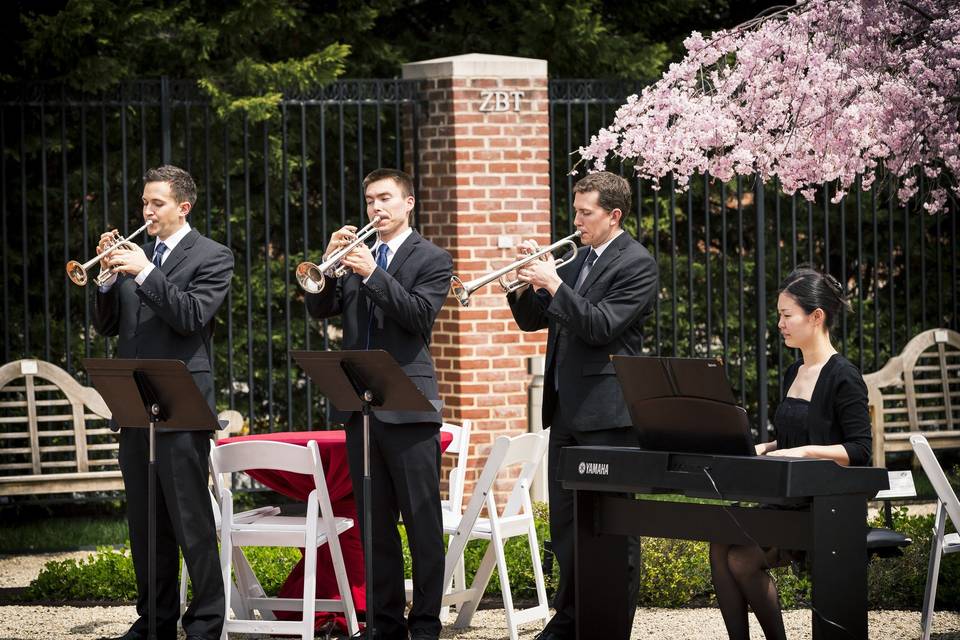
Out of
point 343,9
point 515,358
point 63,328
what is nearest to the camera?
point 515,358

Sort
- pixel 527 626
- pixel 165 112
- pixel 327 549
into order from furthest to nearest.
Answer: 1. pixel 165 112
2. pixel 527 626
3. pixel 327 549

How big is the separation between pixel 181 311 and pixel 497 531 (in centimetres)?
178

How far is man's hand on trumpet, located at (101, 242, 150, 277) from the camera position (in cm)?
615

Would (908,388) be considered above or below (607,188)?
below

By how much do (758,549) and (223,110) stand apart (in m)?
5.94

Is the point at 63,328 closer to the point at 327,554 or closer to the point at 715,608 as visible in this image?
the point at 327,554

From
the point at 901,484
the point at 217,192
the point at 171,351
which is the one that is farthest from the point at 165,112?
the point at 901,484

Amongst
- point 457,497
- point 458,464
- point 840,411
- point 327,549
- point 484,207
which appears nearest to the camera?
point 840,411

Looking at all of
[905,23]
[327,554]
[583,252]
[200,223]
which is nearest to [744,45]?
[905,23]

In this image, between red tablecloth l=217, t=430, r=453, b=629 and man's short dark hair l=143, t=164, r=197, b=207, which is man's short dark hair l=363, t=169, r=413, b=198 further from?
red tablecloth l=217, t=430, r=453, b=629

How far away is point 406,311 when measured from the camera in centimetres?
611

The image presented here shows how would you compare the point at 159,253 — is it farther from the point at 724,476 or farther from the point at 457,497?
the point at 724,476

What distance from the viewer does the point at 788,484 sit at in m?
4.54

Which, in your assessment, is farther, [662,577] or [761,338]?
[761,338]
